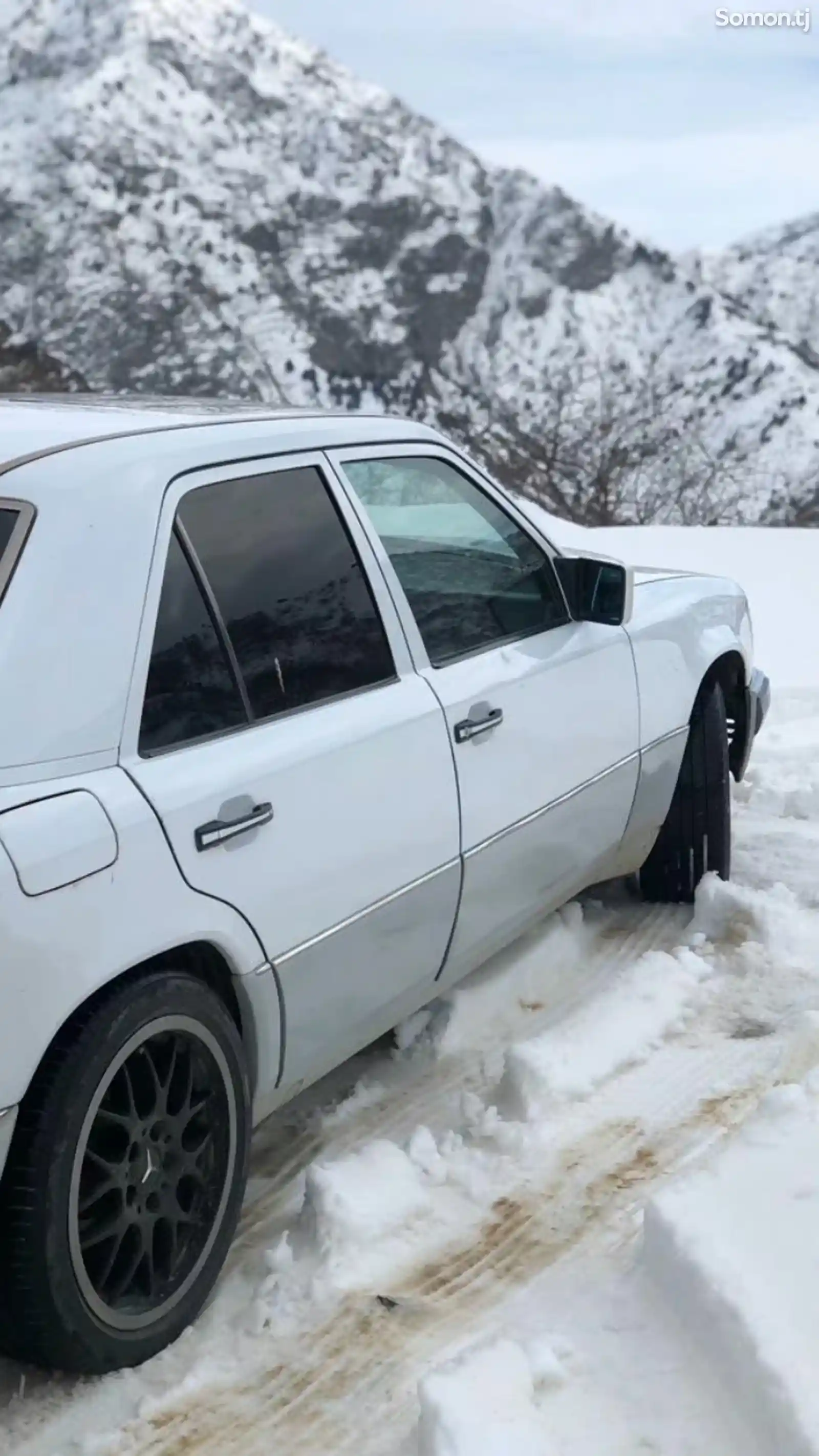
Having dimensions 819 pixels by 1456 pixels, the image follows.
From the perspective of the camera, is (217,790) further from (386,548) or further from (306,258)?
(306,258)

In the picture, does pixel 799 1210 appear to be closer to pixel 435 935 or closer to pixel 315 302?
pixel 435 935

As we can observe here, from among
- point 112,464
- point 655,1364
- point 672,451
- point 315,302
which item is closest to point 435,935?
point 655,1364

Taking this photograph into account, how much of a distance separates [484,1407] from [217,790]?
1.06 m

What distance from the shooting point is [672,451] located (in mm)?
30828

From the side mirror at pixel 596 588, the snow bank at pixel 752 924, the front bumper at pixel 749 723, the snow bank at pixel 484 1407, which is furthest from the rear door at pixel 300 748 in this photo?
the front bumper at pixel 749 723

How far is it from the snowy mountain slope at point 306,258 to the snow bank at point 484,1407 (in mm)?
47750

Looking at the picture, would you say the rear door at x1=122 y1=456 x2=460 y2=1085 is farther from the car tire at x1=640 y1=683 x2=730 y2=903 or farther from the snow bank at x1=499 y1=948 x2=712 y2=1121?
the car tire at x1=640 y1=683 x2=730 y2=903

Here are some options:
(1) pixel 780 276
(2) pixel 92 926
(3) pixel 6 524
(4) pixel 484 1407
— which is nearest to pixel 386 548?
(3) pixel 6 524

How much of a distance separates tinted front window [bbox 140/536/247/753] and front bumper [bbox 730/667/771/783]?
261 cm

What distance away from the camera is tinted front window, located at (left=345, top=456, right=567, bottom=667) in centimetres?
332

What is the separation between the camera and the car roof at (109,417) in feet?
8.52

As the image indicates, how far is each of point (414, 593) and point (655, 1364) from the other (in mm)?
1639

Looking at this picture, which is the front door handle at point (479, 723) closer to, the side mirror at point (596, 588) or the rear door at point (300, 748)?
the rear door at point (300, 748)

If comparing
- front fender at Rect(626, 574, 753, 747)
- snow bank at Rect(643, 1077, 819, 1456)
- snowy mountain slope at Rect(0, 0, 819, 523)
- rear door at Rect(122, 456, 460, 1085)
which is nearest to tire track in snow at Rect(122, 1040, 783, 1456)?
snow bank at Rect(643, 1077, 819, 1456)
